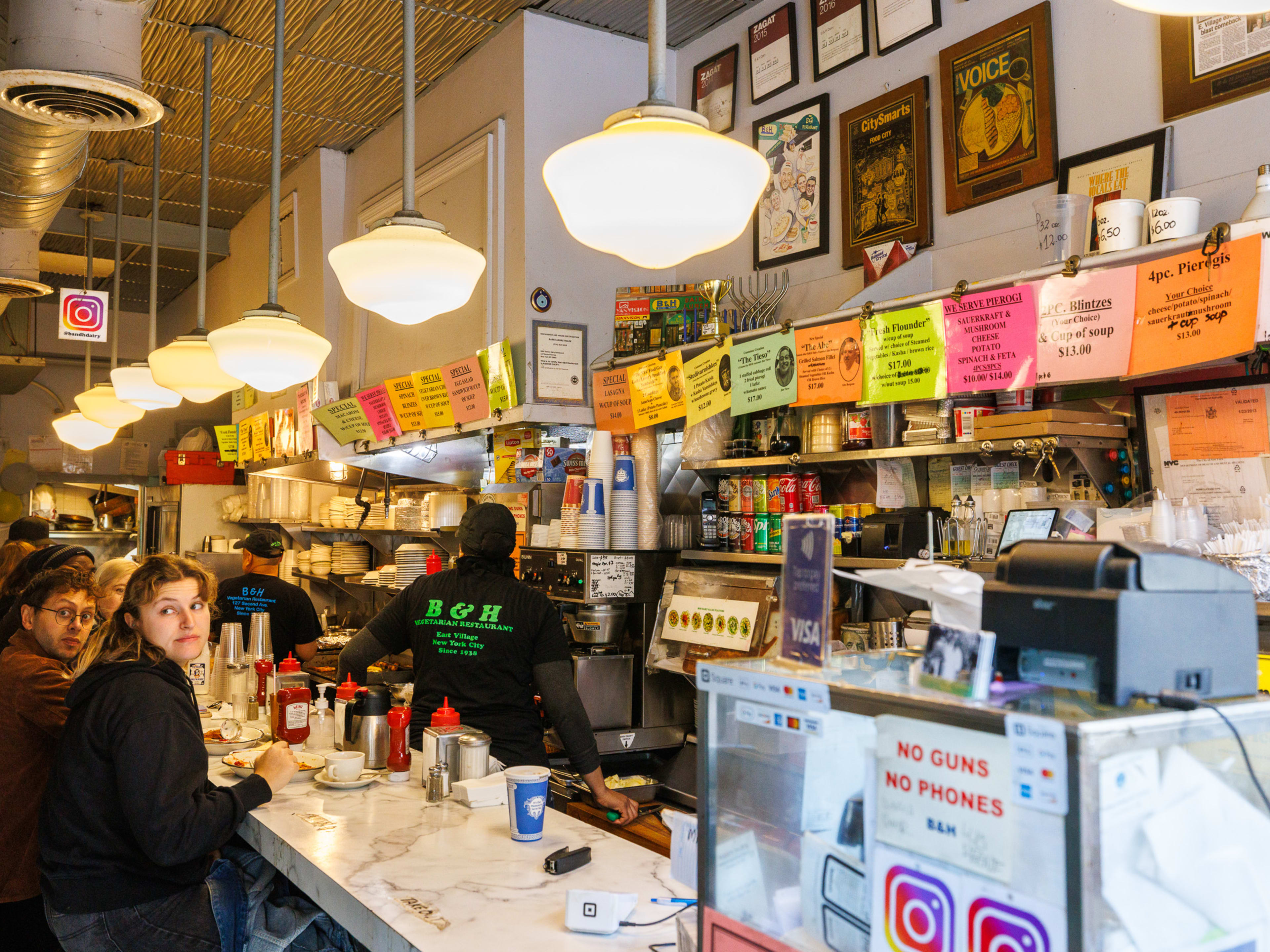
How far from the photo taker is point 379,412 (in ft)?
18.0

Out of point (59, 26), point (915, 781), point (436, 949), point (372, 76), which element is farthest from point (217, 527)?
point (915, 781)

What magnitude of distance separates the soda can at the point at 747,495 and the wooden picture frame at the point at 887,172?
87cm

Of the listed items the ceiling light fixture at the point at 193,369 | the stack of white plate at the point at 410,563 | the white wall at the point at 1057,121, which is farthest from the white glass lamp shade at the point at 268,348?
the stack of white plate at the point at 410,563

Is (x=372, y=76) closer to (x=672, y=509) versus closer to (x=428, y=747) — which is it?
(x=672, y=509)

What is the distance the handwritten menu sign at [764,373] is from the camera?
3416 mm

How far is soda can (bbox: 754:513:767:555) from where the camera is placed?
374 cm

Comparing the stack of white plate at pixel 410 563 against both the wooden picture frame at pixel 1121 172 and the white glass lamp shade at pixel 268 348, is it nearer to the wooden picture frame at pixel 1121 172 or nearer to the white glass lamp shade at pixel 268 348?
the white glass lamp shade at pixel 268 348

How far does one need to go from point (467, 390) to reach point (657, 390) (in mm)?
1166

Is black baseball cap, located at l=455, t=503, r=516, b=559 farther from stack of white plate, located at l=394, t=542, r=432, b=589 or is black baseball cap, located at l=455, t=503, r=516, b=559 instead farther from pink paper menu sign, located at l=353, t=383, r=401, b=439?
stack of white plate, located at l=394, t=542, r=432, b=589

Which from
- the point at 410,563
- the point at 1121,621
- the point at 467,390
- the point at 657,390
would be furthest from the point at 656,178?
the point at 410,563

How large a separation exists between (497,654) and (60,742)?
4.40ft

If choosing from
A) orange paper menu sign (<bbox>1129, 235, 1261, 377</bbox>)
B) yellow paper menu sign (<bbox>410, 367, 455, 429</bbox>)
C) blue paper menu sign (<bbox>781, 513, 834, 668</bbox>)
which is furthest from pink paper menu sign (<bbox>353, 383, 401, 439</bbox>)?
blue paper menu sign (<bbox>781, 513, 834, 668</bbox>)

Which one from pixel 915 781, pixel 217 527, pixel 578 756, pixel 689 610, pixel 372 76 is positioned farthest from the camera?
pixel 217 527

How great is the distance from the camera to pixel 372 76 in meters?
5.12
